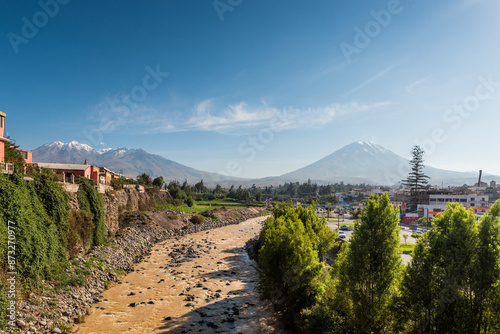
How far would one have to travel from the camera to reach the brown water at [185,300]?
17.9 m

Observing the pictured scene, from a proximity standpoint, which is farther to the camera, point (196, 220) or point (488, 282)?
point (196, 220)

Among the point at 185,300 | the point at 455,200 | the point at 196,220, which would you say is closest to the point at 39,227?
the point at 185,300

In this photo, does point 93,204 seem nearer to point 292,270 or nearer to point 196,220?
point 292,270

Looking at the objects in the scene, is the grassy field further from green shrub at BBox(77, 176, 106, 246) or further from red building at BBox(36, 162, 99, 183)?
green shrub at BBox(77, 176, 106, 246)

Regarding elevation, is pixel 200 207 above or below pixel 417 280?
below

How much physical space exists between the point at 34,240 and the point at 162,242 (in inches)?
1148

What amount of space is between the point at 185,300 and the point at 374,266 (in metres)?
17.0

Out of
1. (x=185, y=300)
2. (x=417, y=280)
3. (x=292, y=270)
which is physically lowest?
(x=185, y=300)

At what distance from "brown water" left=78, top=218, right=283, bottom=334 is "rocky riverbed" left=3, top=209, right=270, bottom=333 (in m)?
0.72

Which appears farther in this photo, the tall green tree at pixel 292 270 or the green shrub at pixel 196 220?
the green shrub at pixel 196 220

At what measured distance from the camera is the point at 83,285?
70.2 feet

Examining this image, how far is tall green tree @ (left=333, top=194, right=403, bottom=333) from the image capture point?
1105cm

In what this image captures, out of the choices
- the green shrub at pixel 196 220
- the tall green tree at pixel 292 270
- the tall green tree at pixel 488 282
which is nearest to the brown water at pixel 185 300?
the tall green tree at pixel 292 270

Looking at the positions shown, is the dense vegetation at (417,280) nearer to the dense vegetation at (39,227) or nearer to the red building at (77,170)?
the dense vegetation at (39,227)
